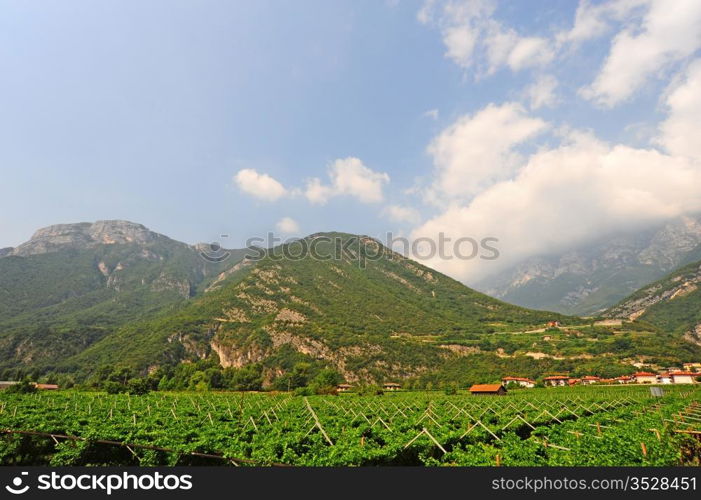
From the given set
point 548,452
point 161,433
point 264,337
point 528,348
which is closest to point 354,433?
point 548,452

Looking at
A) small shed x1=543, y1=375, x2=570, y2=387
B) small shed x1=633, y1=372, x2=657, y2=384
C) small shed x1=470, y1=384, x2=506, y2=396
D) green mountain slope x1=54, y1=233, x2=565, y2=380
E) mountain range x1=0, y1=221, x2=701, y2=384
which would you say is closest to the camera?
small shed x1=470, y1=384, x2=506, y2=396

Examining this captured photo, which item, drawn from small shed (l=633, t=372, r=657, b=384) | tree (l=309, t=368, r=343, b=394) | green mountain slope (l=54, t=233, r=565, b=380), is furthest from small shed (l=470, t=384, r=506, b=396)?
small shed (l=633, t=372, r=657, b=384)

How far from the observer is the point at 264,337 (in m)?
131

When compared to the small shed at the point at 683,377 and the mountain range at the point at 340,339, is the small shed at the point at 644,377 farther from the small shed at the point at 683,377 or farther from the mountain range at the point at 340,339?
the mountain range at the point at 340,339

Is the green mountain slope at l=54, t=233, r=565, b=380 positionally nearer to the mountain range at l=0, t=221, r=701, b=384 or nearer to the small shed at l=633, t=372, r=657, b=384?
the mountain range at l=0, t=221, r=701, b=384

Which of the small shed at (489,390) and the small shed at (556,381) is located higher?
the small shed at (489,390)

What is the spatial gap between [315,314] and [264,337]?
1249 inches

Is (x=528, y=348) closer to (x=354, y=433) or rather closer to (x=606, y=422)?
(x=606, y=422)

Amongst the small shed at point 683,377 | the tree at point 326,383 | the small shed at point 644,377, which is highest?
the small shed at point 683,377

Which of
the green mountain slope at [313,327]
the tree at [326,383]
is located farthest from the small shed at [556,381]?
the tree at [326,383]

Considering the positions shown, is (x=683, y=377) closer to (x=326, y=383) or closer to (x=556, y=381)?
(x=556, y=381)

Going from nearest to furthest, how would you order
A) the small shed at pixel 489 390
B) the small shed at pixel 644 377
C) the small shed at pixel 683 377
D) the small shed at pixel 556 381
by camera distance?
1. the small shed at pixel 489 390
2. the small shed at pixel 683 377
3. the small shed at pixel 644 377
4. the small shed at pixel 556 381

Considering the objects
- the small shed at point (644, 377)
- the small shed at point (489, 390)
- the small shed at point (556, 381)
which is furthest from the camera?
the small shed at point (556, 381)

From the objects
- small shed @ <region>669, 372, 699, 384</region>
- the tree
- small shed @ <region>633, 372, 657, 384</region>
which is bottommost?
the tree
